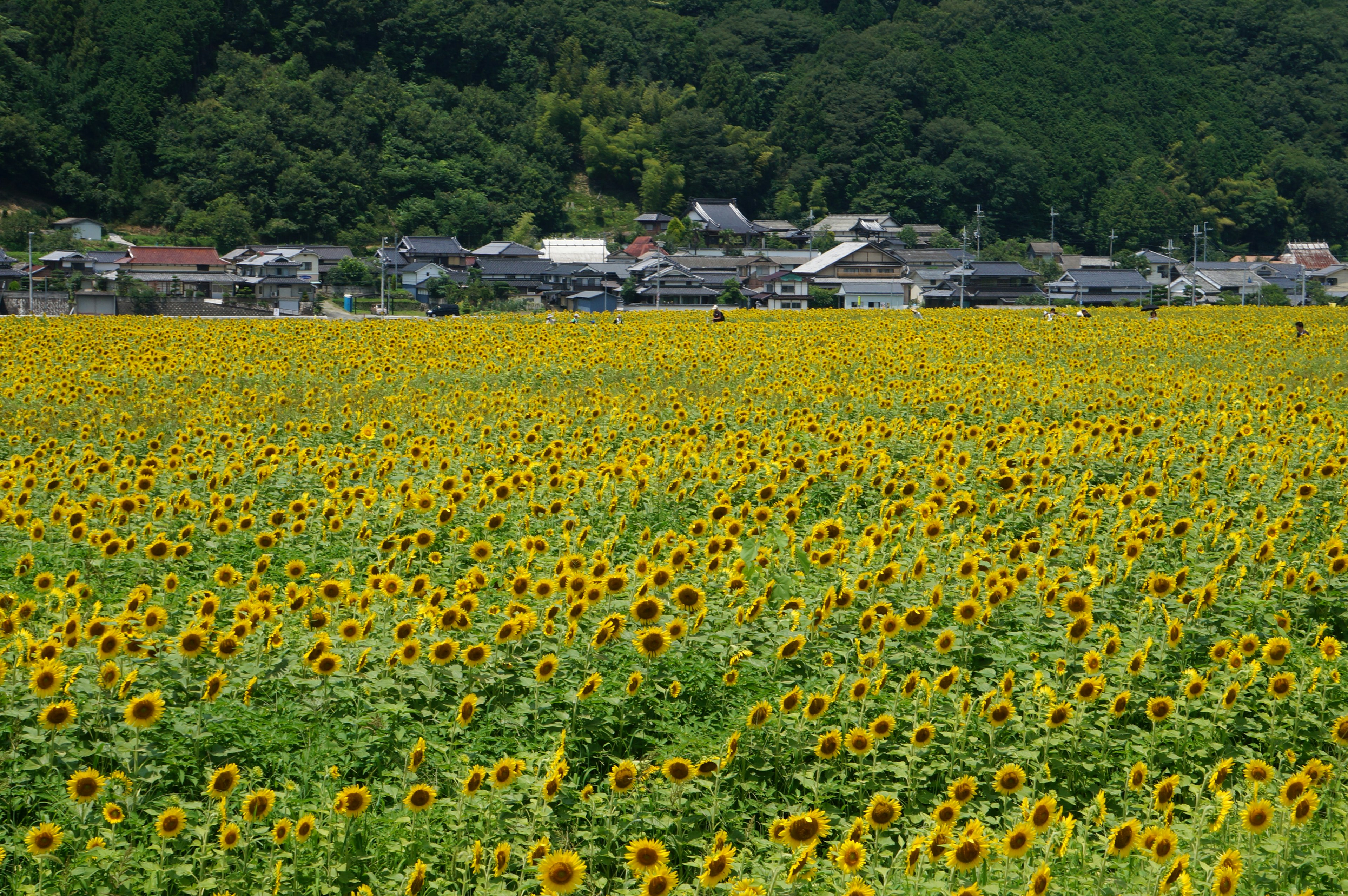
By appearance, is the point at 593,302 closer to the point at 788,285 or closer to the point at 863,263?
the point at 788,285

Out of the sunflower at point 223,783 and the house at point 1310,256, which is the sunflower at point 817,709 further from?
the house at point 1310,256

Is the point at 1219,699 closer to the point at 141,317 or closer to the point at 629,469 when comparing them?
the point at 629,469

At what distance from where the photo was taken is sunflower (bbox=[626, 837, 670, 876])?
9.96ft

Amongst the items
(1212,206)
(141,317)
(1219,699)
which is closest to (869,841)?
(1219,699)

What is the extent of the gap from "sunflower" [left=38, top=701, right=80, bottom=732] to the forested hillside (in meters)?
74.8

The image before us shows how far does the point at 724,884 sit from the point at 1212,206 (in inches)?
4517

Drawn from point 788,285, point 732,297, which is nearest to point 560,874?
point 732,297

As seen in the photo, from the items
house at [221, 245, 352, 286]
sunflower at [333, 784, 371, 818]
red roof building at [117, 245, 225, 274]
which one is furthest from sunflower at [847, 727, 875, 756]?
red roof building at [117, 245, 225, 274]

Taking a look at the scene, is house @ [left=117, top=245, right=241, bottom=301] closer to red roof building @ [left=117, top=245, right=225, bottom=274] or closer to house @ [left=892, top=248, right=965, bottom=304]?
red roof building @ [left=117, top=245, right=225, bottom=274]

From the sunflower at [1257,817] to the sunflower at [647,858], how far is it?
1.72m

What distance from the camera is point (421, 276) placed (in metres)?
69.9

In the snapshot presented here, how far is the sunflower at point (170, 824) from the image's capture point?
3.33 metres

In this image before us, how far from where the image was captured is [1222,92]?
387 ft

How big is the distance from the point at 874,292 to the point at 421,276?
89.3ft
